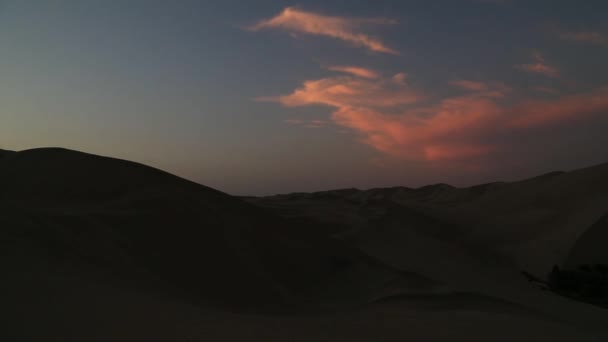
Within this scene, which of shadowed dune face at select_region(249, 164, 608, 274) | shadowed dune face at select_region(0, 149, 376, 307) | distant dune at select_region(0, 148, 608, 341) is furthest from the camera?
shadowed dune face at select_region(249, 164, 608, 274)

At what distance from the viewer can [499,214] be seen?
17109 millimetres

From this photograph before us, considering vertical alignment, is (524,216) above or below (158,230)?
above

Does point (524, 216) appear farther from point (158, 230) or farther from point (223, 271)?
point (158, 230)

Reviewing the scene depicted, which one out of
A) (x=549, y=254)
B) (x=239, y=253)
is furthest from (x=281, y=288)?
(x=549, y=254)

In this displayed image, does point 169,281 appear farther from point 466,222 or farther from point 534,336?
point 466,222

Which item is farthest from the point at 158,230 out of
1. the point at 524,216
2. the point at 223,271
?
the point at 524,216

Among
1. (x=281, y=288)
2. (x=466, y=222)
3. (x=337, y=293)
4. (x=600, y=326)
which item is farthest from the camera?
(x=466, y=222)

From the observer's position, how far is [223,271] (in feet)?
19.5

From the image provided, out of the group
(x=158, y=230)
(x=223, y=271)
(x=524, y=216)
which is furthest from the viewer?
(x=524, y=216)

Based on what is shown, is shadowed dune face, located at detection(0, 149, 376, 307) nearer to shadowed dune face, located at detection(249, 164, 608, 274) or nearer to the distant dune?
the distant dune

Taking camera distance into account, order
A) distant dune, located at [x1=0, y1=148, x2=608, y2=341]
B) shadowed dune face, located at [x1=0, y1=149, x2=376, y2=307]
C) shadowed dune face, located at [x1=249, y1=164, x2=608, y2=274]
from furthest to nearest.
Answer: shadowed dune face, located at [x1=249, y1=164, x2=608, y2=274], shadowed dune face, located at [x1=0, y1=149, x2=376, y2=307], distant dune, located at [x1=0, y1=148, x2=608, y2=341]

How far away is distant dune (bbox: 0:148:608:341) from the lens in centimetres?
324

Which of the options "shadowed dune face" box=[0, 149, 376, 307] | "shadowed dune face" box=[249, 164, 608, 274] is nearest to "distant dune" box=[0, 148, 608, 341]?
"shadowed dune face" box=[0, 149, 376, 307]

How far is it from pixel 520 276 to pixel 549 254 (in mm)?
2717
